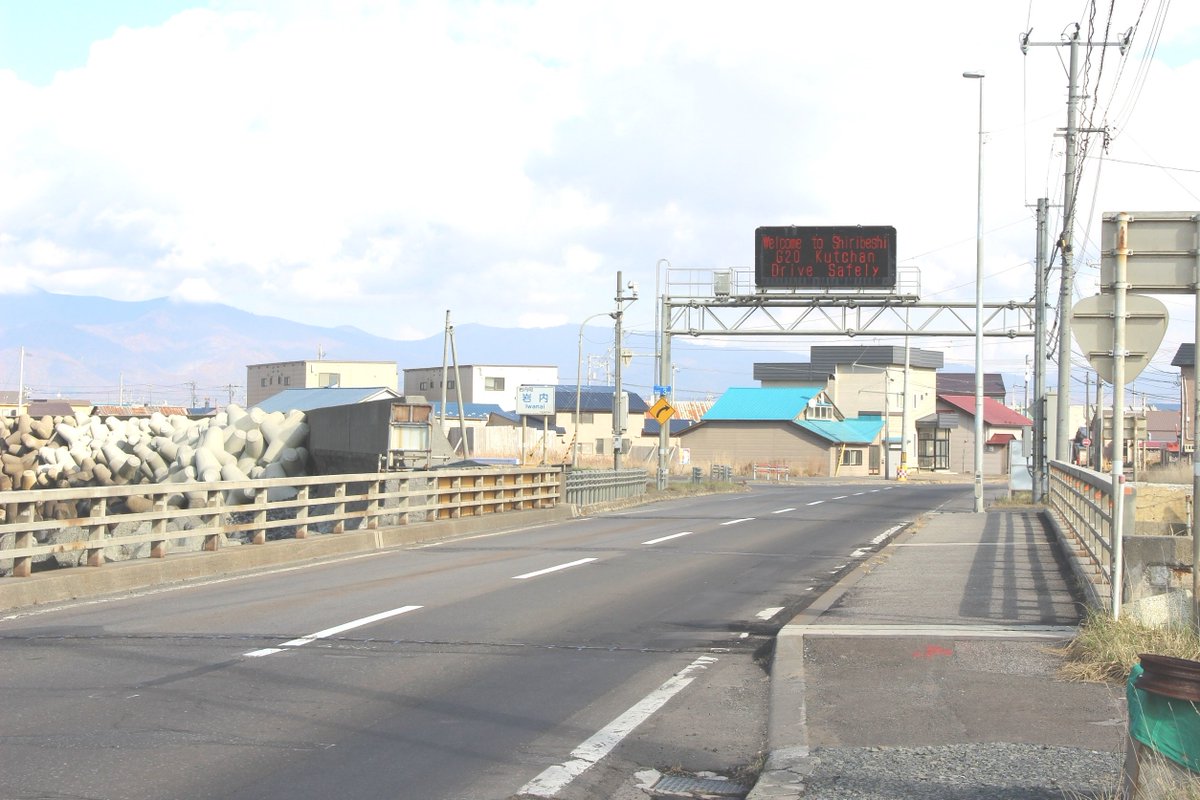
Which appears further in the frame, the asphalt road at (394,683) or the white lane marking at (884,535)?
the white lane marking at (884,535)

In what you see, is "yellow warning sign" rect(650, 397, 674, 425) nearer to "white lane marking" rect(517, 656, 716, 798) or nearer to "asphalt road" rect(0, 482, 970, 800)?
"asphalt road" rect(0, 482, 970, 800)

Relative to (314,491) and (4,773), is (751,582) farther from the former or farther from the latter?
(314,491)

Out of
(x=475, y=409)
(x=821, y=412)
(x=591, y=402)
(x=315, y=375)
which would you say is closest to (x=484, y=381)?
→ (x=475, y=409)

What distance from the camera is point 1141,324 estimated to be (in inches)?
397

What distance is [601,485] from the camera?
34.4m

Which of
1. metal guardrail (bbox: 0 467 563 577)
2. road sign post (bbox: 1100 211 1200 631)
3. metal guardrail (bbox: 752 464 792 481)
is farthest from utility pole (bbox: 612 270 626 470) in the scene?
metal guardrail (bbox: 752 464 792 481)

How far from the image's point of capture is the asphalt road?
6477 mm

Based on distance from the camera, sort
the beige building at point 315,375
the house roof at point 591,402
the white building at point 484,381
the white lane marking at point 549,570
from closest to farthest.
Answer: the white lane marking at point 549,570
the house roof at point 591,402
the beige building at point 315,375
the white building at point 484,381

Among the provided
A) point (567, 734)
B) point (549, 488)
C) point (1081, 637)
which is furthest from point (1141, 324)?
point (549, 488)

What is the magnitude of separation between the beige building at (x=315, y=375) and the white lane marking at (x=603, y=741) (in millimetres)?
93848

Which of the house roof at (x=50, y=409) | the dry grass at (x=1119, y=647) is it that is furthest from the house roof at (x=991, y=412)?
the dry grass at (x=1119, y=647)

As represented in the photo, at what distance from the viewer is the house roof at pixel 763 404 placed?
9231 cm

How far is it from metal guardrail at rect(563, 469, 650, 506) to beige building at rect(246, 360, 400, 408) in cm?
6537

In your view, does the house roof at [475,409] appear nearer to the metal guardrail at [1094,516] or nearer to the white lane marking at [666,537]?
the white lane marking at [666,537]
